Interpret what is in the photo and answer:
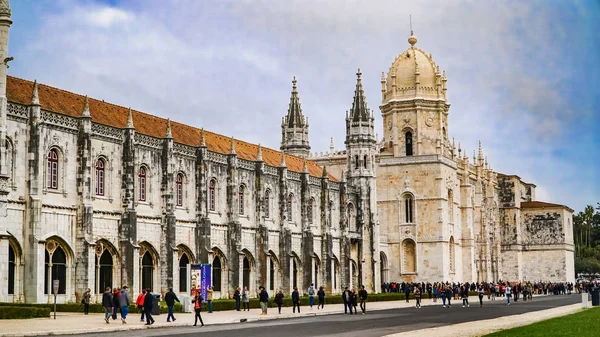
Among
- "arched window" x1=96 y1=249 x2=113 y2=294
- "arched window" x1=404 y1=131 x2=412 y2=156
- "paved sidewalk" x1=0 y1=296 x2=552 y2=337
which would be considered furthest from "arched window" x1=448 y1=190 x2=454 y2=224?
"arched window" x1=96 y1=249 x2=113 y2=294

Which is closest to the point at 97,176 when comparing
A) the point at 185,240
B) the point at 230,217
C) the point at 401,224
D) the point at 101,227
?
the point at 101,227

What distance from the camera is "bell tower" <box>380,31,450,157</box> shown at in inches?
3666

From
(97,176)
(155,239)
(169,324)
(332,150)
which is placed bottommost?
(169,324)

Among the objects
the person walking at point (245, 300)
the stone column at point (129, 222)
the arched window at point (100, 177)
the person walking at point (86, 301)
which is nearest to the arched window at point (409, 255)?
the person walking at point (245, 300)

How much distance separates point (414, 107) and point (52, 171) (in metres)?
51.7

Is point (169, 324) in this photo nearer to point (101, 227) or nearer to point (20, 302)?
point (20, 302)

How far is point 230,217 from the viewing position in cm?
6269

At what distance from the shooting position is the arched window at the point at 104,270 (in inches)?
1987

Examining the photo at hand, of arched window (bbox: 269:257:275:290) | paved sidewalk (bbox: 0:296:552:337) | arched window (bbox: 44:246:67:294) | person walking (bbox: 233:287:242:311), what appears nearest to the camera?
paved sidewalk (bbox: 0:296:552:337)

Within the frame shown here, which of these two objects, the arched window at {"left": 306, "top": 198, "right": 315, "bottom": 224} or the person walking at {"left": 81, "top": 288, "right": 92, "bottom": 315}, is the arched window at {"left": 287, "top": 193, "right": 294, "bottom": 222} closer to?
the arched window at {"left": 306, "top": 198, "right": 315, "bottom": 224}

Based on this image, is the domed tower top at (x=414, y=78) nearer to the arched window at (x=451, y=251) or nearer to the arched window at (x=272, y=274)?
the arched window at (x=451, y=251)

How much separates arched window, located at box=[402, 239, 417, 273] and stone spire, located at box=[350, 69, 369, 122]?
1434cm

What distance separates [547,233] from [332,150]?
1575 inches

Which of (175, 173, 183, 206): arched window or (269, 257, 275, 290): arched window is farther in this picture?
(269, 257, 275, 290): arched window
